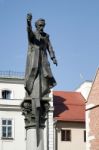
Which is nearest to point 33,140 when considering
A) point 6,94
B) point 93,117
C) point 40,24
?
point 40,24

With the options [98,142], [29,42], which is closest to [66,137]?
[98,142]

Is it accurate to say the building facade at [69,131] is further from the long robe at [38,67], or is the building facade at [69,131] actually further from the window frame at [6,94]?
the long robe at [38,67]

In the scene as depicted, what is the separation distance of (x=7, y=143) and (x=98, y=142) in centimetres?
926

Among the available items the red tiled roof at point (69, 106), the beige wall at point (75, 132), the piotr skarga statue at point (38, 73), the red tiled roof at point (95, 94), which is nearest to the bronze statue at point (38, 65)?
the piotr skarga statue at point (38, 73)

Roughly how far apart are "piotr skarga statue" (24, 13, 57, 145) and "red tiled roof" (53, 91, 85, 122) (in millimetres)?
31826

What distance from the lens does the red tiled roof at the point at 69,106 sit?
4241 cm

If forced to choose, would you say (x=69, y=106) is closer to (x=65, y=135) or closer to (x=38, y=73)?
(x=65, y=135)

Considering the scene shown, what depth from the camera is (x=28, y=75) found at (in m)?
10.0

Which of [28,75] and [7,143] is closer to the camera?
[28,75]

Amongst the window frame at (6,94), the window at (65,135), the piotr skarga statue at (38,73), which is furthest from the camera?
the window at (65,135)

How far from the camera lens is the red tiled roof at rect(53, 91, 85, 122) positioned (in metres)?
42.4

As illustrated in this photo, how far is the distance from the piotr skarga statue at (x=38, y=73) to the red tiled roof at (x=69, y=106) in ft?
104

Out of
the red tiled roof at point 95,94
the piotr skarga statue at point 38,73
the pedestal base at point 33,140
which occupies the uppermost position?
the red tiled roof at point 95,94

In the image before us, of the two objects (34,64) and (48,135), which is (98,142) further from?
(34,64)
